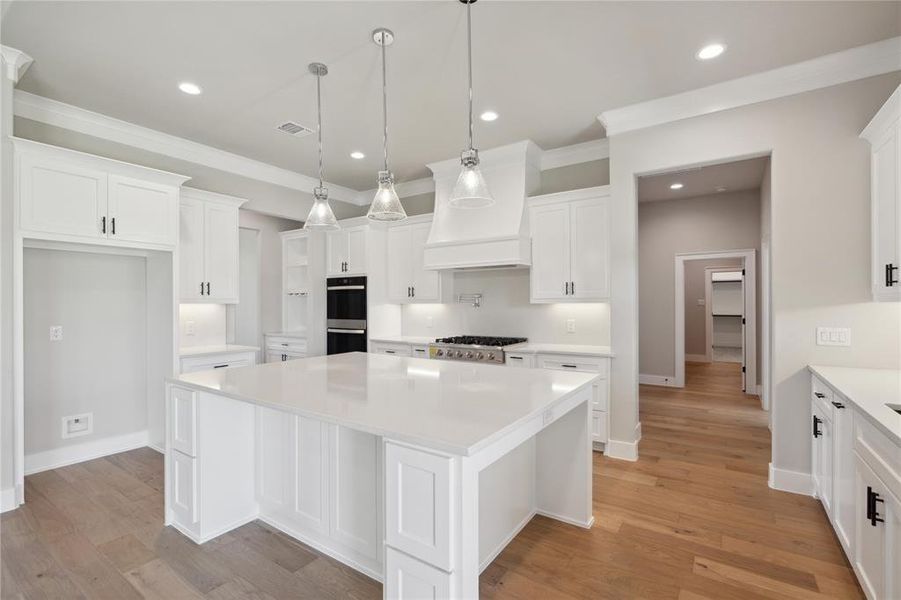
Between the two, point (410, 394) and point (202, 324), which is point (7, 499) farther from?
point (410, 394)

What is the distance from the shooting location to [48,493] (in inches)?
118

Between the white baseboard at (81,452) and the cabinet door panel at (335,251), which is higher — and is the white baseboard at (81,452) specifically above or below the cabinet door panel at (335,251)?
below

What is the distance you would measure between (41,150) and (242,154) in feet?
5.78

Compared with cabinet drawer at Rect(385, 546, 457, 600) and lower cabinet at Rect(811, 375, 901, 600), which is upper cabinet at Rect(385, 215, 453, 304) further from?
cabinet drawer at Rect(385, 546, 457, 600)

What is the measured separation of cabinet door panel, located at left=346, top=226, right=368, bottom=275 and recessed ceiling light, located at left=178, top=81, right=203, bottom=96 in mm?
2309

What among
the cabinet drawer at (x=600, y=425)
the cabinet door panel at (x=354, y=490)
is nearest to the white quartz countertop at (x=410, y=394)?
the cabinet door panel at (x=354, y=490)

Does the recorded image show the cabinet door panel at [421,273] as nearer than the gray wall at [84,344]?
No

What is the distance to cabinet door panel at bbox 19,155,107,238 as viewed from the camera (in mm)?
2881

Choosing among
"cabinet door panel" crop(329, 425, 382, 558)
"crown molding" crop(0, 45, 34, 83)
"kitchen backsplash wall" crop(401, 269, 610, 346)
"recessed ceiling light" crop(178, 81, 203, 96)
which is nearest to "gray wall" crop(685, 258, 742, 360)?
"kitchen backsplash wall" crop(401, 269, 610, 346)

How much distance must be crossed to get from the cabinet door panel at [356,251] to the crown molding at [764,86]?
297 centimetres

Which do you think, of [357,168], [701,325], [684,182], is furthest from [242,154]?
[701,325]

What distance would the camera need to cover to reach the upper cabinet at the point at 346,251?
526cm

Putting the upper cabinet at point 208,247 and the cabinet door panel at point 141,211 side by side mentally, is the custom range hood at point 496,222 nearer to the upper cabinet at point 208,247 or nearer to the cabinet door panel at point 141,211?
the upper cabinet at point 208,247

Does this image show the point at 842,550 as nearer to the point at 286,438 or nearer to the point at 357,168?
the point at 286,438
